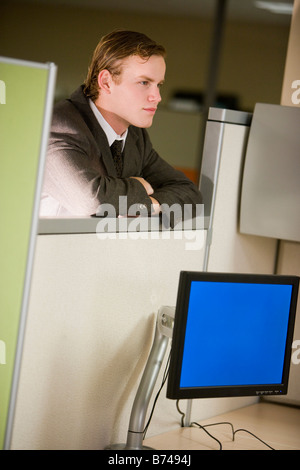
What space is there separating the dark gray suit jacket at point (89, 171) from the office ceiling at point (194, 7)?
477 cm

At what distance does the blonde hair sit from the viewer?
170cm

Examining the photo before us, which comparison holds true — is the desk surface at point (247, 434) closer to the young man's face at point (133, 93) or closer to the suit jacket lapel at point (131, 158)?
the suit jacket lapel at point (131, 158)

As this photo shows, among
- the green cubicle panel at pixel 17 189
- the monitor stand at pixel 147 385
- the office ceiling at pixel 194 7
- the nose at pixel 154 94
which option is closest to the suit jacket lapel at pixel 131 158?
the nose at pixel 154 94

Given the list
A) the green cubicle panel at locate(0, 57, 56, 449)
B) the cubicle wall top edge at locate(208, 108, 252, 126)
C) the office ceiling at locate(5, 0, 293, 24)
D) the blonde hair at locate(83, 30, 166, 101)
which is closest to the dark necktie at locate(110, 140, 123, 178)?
the blonde hair at locate(83, 30, 166, 101)

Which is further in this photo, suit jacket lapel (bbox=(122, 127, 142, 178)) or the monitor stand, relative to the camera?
suit jacket lapel (bbox=(122, 127, 142, 178))

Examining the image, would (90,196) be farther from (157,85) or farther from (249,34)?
(249,34)

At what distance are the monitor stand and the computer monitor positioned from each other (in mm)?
74

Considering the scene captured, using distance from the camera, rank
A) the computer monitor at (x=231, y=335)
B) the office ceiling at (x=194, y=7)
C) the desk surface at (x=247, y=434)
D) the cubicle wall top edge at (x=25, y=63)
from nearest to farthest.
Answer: the cubicle wall top edge at (x=25, y=63) < the computer monitor at (x=231, y=335) < the desk surface at (x=247, y=434) < the office ceiling at (x=194, y=7)

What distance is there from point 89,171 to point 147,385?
47 cm

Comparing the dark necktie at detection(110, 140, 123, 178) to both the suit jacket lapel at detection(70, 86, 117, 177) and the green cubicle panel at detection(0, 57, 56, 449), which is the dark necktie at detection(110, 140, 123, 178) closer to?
the suit jacket lapel at detection(70, 86, 117, 177)

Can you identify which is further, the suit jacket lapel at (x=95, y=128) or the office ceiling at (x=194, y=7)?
the office ceiling at (x=194, y=7)

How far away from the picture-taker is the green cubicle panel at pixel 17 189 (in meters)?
1.13

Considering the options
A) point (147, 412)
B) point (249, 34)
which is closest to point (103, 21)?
point (249, 34)

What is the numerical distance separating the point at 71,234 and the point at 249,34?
5632 millimetres
